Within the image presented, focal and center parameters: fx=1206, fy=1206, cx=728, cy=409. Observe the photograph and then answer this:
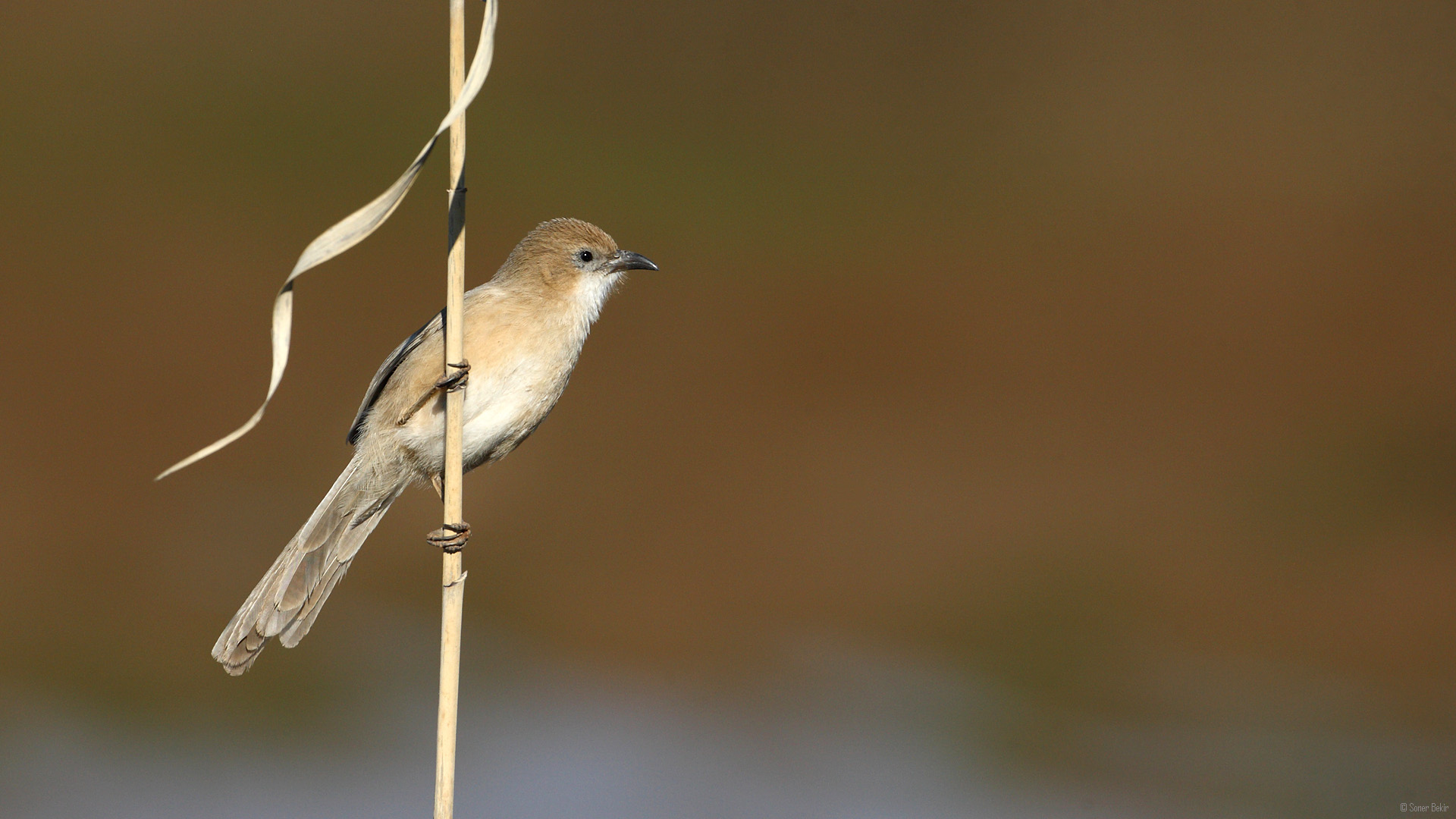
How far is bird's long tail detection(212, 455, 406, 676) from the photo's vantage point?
379cm

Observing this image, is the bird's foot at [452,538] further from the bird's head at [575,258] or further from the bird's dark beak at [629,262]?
the bird's dark beak at [629,262]

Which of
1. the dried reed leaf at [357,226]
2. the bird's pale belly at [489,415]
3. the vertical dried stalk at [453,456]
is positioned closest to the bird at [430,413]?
the bird's pale belly at [489,415]

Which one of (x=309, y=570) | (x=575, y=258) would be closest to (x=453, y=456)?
(x=309, y=570)

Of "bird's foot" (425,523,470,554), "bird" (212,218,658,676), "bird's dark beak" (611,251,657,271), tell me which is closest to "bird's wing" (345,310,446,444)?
"bird" (212,218,658,676)

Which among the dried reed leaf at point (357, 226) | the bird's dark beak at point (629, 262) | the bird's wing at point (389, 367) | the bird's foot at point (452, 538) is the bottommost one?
the bird's foot at point (452, 538)

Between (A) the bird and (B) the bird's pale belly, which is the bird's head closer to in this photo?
(A) the bird

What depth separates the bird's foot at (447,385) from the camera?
10.8ft

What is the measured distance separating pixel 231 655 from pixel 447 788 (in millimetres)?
1137

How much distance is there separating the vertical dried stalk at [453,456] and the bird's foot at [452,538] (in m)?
0.05

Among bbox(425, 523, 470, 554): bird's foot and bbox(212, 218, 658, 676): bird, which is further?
bbox(212, 218, 658, 676): bird

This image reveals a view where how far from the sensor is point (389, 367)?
439 cm

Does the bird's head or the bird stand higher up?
the bird's head

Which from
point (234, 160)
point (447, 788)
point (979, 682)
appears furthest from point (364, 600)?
point (234, 160)

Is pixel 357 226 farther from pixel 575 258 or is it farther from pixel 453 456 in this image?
pixel 575 258
